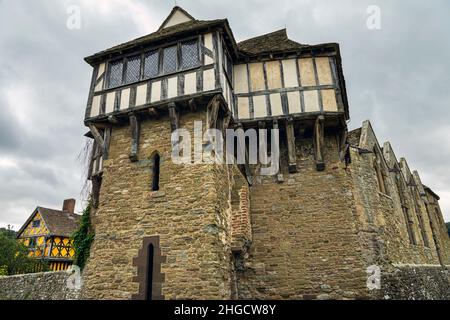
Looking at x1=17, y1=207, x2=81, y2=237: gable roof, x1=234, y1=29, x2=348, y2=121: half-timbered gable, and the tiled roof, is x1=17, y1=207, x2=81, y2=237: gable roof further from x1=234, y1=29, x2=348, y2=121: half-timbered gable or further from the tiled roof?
x1=234, y1=29, x2=348, y2=121: half-timbered gable

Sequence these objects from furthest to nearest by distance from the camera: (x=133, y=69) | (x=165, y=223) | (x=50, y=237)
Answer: (x=50, y=237), (x=133, y=69), (x=165, y=223)

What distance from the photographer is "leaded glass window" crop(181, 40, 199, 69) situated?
8.23 meters

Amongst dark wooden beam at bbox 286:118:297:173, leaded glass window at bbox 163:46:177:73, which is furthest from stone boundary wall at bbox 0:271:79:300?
dark wooden beam at bbox 286:118:297:173

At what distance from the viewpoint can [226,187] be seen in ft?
26.9

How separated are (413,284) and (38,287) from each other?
10.6m

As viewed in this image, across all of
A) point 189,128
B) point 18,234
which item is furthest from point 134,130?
point 18,234

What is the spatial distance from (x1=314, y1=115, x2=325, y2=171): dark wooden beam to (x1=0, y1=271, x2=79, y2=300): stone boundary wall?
7.18 m

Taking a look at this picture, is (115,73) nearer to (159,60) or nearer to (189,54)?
(159,60)

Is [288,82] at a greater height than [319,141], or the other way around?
[288,82]

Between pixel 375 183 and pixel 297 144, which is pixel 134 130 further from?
pixel 375 183

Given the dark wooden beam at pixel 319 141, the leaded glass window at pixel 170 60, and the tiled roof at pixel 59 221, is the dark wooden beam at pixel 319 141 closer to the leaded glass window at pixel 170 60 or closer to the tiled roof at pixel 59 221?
the leaded glass window at pixel 170 60

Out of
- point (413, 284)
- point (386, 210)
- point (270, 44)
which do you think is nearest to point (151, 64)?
point (270, 44)

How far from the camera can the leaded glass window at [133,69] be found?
882cm

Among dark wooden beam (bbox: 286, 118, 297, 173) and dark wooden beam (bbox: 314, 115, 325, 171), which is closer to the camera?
dark wooden beam (bbox: 314, 115, 325, 171)
